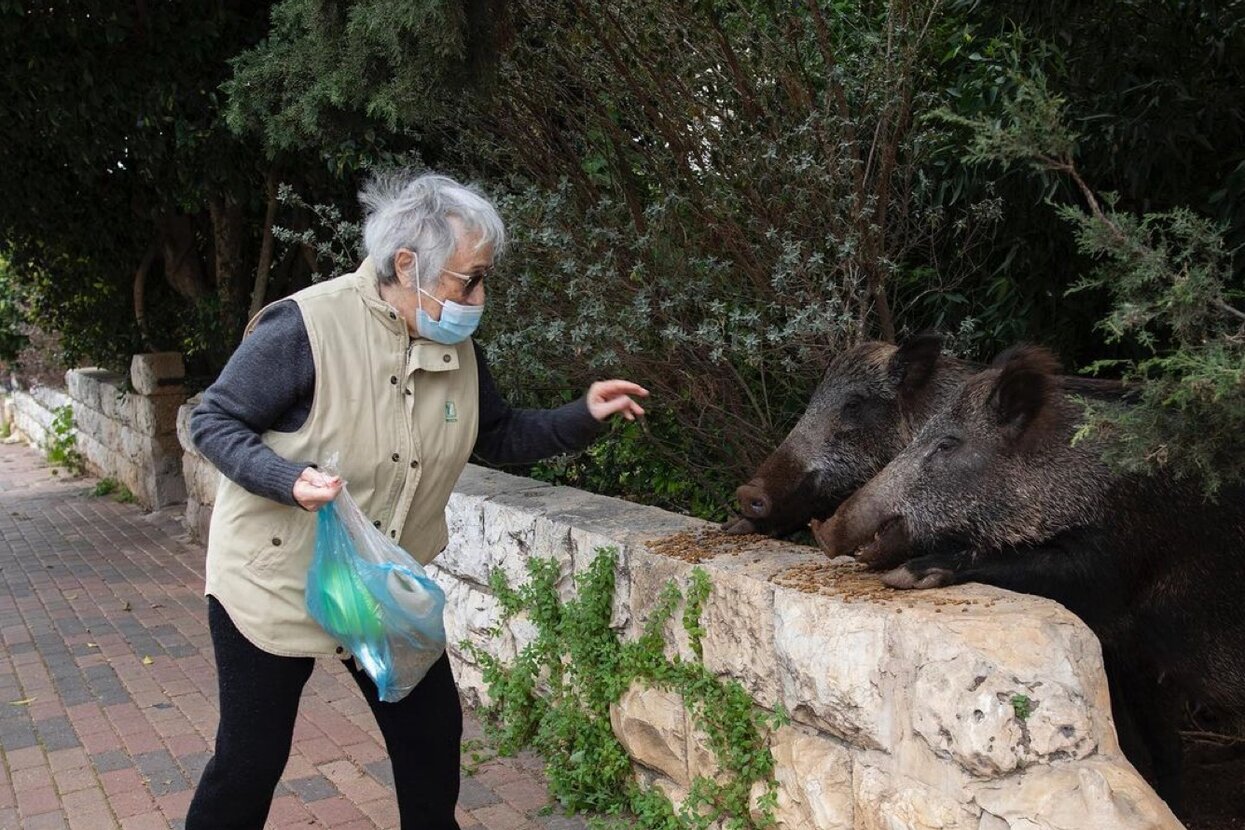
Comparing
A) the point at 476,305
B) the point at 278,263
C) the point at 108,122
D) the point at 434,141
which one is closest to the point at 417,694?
the point at 476,305

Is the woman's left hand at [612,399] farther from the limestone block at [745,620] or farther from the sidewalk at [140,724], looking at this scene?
the sidewalk at [140,724]

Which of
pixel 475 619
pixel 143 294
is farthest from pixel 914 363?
pixel 143 294

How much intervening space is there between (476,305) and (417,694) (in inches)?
44.3

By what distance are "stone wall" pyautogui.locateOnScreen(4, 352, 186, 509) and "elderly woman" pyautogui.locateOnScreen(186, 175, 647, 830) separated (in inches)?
332

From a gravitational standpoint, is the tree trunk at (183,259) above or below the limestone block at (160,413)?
above

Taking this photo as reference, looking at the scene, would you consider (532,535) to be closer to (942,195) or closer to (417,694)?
(417,694)

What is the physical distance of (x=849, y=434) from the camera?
12.7ft

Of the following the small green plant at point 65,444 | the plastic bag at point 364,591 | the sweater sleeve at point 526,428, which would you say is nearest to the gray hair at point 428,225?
the sweater sleeve at point 526,428

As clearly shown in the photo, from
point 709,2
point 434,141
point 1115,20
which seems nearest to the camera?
point 1115,20

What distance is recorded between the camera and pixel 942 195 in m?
4.47

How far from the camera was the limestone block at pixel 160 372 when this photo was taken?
10922 millimetres

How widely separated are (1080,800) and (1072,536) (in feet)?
2.76

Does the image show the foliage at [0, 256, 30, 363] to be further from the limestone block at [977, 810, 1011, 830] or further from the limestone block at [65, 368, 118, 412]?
the limestone block at [977, 810, 1011, 830]

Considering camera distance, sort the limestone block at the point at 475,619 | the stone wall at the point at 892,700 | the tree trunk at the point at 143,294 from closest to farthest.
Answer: the stone wall at the point at 892,700
the limestone block at the point at 475,619
the tree trunk at the point at 143,294
